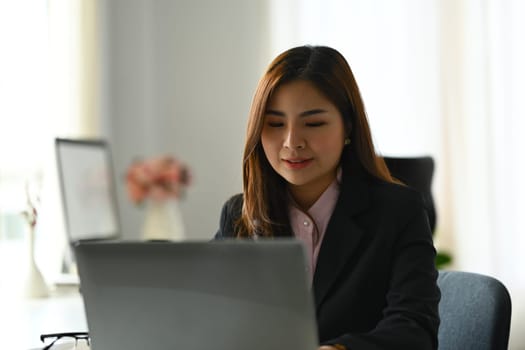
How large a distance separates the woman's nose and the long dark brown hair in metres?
0.06

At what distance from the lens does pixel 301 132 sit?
1.39 metres

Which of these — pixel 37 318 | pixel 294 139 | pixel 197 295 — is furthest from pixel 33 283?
pixel 197 295

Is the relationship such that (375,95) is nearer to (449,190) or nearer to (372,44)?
(372,44)

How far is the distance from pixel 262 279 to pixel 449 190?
332 cm

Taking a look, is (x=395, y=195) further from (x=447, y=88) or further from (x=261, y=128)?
(x=447, y=88)

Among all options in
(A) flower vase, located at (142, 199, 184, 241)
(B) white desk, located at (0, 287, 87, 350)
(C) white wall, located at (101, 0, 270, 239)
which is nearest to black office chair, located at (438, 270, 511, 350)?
(B) white desk, located at (0, 287, 87, 350)

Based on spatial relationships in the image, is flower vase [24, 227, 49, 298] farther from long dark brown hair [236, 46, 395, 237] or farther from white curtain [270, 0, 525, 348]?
white curtain [270, 0, 525, 348]

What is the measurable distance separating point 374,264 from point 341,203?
0.14 meters

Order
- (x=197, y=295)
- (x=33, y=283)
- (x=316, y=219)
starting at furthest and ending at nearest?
1. (x=33, y=283)
2. (x=316, y=219)
3. (x=197, y=295)

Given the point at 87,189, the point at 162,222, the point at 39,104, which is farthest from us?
the point at 162,222

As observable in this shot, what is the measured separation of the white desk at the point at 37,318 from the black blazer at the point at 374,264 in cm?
57

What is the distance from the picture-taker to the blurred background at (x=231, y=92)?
354 cm

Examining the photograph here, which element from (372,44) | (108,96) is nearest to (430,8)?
(372,44)

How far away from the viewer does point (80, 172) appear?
2967 mm
